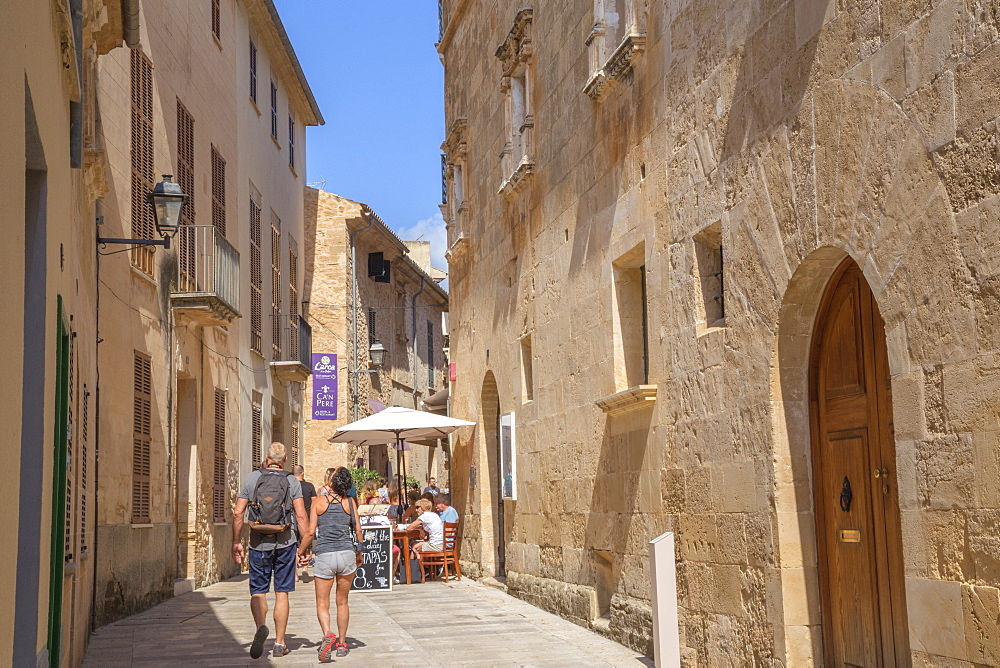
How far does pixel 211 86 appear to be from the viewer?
17438mm

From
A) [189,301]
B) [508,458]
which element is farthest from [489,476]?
[189,301]

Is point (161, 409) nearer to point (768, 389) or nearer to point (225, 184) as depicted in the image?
point (225, 184)

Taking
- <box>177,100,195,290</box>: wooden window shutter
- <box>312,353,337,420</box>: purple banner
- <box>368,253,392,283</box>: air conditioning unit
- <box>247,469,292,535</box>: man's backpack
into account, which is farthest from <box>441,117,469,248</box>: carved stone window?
<box>368,253,392,283</box>: air conditioning unit

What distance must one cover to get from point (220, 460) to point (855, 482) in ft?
40.5

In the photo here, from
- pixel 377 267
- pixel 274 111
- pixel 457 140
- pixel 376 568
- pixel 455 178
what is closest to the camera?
pixel 376 568

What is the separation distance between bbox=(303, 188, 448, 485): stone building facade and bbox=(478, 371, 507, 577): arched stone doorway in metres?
7.50

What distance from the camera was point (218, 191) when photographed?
1731cm

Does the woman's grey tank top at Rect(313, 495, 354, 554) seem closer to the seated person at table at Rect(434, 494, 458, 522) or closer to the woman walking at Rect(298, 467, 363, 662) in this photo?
the woman walking at Rect(298, 467, 363, 662)

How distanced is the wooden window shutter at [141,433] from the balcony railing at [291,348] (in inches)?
314

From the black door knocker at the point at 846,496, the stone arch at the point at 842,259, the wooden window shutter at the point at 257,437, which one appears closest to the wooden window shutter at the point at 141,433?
the wooden window shutter at the point at 257,437

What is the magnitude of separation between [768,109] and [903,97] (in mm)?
1460

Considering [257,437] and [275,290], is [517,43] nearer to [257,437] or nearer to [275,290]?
[257,437]

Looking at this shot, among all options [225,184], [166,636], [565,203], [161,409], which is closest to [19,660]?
[166,636]

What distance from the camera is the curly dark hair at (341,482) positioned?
9445 mm
